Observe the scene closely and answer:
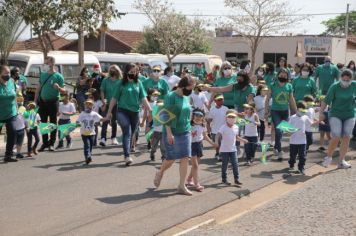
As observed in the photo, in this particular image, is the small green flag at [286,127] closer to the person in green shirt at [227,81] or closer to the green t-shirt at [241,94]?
the green t-shirt at [241,94]

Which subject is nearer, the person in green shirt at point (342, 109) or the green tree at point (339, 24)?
the person in green shirt at point (342, 109)

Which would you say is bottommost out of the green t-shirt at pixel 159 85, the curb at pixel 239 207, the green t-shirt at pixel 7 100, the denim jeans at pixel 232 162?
the curb at pixel 239 207

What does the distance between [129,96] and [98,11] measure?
8.55 m

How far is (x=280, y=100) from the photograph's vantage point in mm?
10648

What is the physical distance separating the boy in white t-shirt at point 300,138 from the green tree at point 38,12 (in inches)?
363

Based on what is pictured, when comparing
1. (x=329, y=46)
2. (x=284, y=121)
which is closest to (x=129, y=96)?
(x=284, y=121)

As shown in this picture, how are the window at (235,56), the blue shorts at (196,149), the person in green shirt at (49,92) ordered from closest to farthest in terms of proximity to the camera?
the blue shorts at (196,149) < the person in green shirt at (49,92) < the window at (235,56)

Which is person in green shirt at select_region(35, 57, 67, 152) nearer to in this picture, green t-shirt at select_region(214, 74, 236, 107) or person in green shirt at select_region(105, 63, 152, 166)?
person in green shirt at select_region(105, 63, 152, 166)

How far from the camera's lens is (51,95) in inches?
438

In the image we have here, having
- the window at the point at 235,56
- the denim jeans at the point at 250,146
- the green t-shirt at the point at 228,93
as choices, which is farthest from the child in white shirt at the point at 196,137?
the window at the point at 235,56

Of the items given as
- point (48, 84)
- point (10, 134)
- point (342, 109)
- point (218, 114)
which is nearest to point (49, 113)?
point (48, 84)

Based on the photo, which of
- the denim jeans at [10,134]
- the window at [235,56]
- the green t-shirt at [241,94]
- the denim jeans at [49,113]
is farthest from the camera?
the window at [235,56]

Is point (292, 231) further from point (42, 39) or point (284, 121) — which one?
point (42, 39)

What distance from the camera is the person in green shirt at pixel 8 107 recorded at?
32.4ft
